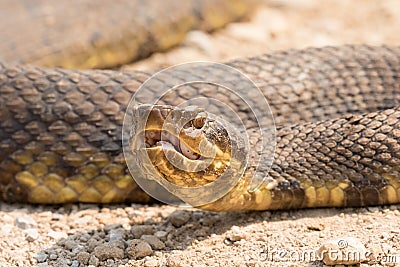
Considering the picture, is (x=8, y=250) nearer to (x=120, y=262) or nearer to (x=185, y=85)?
(x=120, y=262)

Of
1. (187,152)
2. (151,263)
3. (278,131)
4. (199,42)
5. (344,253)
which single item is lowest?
(151,263)

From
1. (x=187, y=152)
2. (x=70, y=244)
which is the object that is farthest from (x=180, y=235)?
(x=187, y=152)

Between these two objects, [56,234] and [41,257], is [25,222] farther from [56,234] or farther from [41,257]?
[41,257]

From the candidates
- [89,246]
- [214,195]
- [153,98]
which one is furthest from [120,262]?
[153,98]

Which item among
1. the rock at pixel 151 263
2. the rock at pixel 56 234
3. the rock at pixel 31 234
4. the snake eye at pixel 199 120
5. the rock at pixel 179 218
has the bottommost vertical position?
the rock at pixel 151 263

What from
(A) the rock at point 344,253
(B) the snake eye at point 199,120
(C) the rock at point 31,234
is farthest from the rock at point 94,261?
(A) the rock at point 344,253

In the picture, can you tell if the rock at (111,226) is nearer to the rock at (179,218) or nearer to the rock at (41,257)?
the rock at (179,218)
